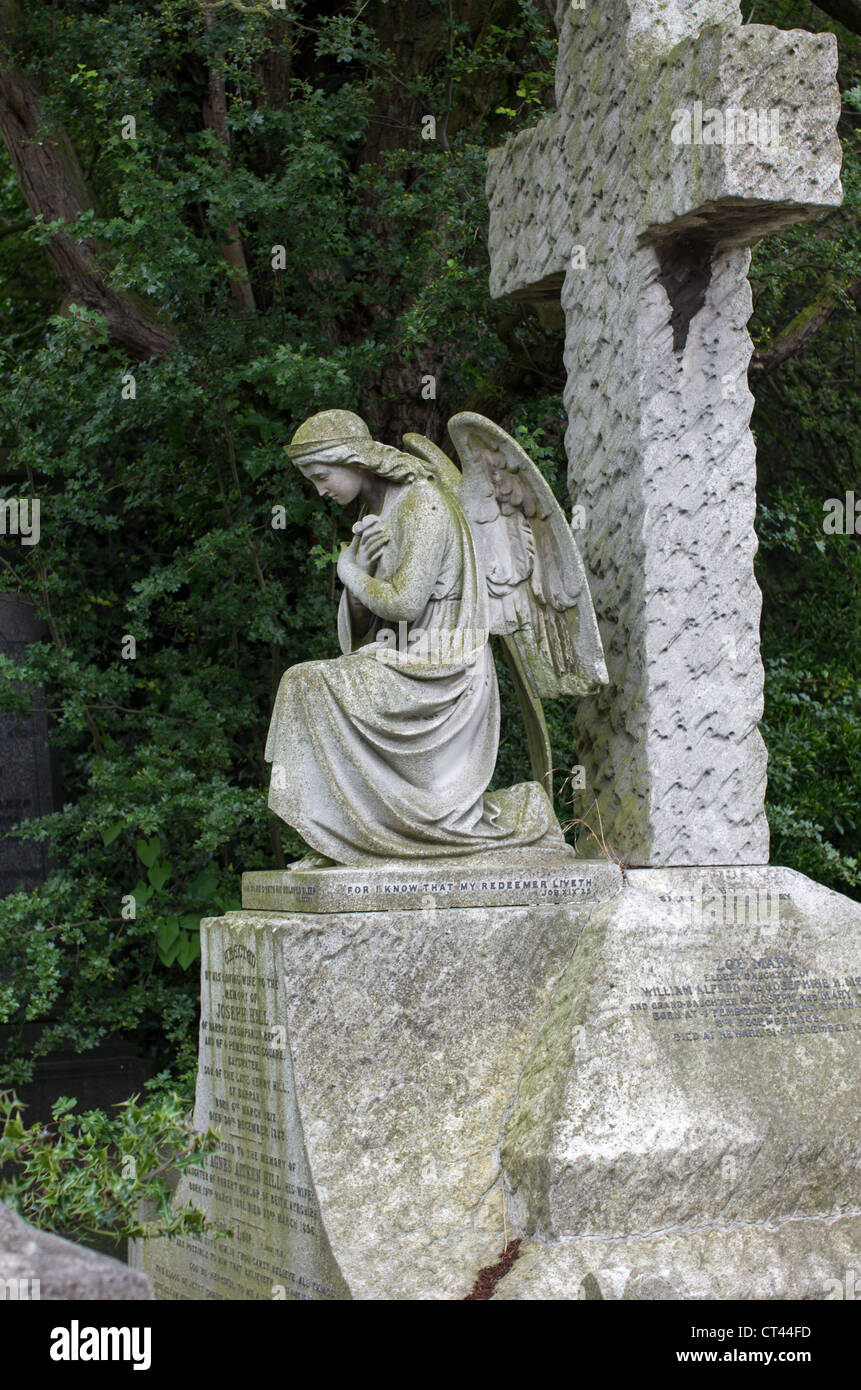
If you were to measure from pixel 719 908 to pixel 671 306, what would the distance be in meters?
2.29

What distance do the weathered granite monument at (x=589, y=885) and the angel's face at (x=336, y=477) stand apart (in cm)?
1

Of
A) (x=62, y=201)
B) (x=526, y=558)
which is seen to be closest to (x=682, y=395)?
(x=526, y=558)

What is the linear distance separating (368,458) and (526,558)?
740 millimetres

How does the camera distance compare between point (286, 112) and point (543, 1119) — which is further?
point (286, 112)

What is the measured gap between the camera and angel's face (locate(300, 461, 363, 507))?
5.93 metres

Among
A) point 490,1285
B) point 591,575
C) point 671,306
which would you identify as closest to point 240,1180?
point 490,1285

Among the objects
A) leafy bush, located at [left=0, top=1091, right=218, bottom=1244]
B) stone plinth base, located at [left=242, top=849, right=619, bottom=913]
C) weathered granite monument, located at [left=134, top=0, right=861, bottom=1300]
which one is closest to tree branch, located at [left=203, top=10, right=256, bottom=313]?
weathered granite monument, located at [left=134, top=0, right=861, bottom=1300]

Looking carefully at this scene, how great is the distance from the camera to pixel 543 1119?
4969 millimetres

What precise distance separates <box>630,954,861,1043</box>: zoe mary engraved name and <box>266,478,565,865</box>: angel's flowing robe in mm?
788

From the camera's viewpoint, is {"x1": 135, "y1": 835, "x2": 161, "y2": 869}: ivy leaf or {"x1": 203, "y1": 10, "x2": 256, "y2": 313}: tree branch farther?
{"x1": 203, "y1": 10, "x2": 256, "y2": 313}: tree branch

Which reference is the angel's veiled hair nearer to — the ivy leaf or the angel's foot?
the angel's foot

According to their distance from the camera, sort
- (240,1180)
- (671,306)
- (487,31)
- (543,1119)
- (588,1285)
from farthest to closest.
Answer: (487,31)
(671,306)
(240,1180)
(543,1119)
(588,1285)

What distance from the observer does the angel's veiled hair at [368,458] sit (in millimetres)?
5898
